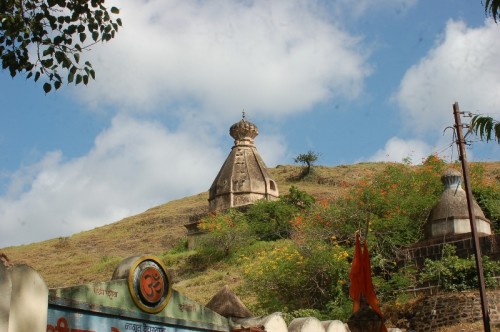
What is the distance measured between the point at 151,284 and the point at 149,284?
37 millimetres

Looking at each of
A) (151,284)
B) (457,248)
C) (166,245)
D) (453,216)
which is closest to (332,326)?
(151,284)

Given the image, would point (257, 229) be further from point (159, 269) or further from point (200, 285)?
point (159, 269)

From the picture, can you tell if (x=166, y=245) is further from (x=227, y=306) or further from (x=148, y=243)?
(x=227, y=306)

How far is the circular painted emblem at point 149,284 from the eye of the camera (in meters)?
8.59

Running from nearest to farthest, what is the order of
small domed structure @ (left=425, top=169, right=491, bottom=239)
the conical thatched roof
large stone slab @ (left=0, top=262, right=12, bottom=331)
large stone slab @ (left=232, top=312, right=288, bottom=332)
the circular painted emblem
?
large stone slab @ (left=0, top=262, right=12, bottom=331)
the circular painted emblem
large stone slab @ (left=232, top=312, right=288, bottom=332)
the conical thatched roof
small domed structure @ (left=425, top=169, right=491, bottom=239)

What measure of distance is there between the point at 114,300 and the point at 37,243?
1945 inches

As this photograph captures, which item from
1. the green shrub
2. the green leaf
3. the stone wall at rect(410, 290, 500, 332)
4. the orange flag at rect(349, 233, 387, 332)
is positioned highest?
the green leaf

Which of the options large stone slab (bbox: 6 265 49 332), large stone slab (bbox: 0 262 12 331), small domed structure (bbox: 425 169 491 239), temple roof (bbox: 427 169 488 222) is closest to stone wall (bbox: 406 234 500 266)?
small domed structure (bbox: 425 169 491 239)

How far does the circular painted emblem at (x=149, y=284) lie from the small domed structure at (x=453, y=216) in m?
13.5

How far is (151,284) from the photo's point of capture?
28.9 feet

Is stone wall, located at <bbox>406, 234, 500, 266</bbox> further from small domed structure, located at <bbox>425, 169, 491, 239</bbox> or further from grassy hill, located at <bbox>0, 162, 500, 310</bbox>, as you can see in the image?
→ grassy hill, located at <bbox>0, 162, 500, 310</bbox>

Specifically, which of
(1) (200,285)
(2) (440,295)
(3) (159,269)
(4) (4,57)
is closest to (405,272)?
(2) (440,295)

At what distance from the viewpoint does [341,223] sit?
24.5 m

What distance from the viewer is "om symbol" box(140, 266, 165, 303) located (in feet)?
28.5
